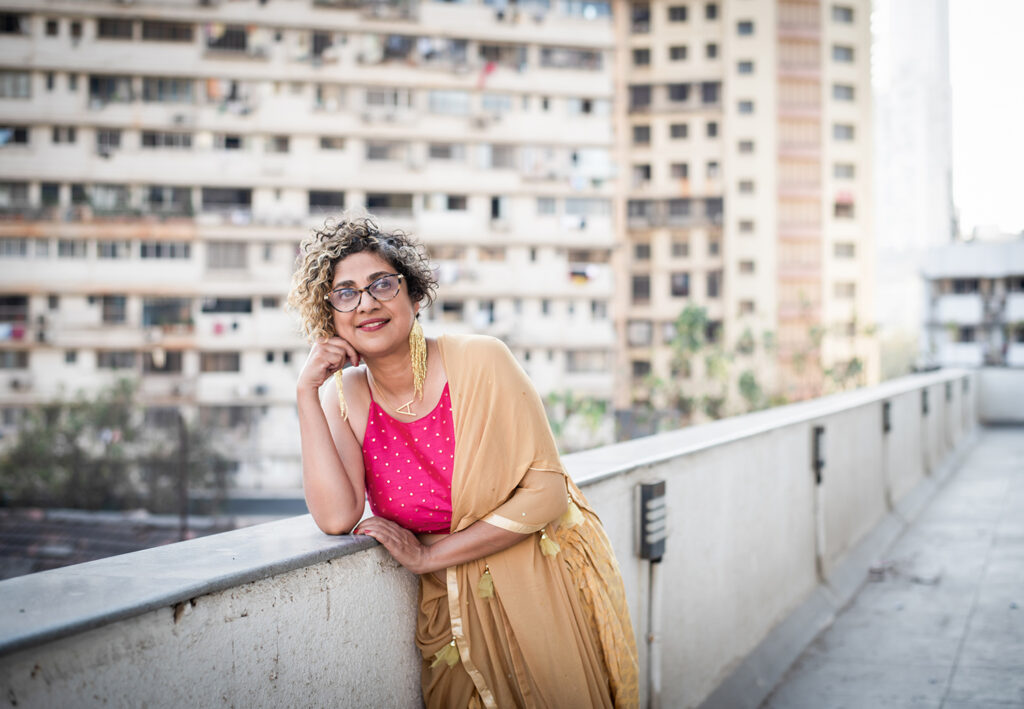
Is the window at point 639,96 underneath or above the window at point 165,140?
above

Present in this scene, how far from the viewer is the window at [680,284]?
47.5m

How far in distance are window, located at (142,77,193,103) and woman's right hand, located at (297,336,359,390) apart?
139 ft

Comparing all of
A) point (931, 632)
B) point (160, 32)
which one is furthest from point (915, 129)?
→ point (931, 632)

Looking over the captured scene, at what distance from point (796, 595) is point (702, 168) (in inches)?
1750

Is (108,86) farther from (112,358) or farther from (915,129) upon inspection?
(915,129)

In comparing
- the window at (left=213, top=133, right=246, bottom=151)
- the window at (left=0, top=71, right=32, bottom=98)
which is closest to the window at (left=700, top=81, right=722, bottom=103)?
the window at (left=213, top=133, right=246, bottom=151)

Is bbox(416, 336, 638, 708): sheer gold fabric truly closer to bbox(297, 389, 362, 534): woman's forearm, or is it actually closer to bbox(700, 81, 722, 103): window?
bbox(297, 389, 362, 534): woman's forearm

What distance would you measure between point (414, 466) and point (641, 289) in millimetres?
46152

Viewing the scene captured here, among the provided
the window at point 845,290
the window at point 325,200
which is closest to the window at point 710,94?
the window at point 845,290

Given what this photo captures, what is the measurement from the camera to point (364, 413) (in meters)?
2.42

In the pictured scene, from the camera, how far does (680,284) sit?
157 ft

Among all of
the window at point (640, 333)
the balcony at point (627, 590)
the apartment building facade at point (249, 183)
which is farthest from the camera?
the window at point (640, 333)

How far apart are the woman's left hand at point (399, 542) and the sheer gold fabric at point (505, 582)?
90mm

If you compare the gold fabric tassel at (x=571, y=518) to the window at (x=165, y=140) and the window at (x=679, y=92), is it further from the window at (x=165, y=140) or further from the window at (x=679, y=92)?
the window at (x=679, y=92)
